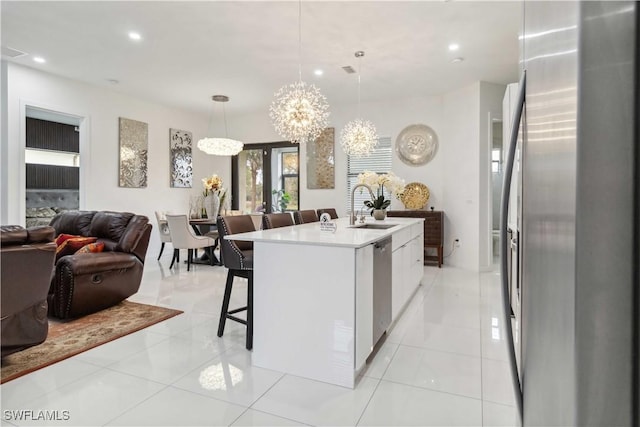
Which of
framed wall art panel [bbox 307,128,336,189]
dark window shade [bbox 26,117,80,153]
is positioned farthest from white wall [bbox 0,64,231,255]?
dark window shade [bbox 26,117,80,153]

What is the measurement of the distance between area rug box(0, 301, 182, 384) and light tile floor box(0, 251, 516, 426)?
4.2 inches

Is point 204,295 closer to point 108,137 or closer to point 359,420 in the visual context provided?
point 359,420

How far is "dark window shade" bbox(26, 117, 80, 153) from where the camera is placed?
762cm

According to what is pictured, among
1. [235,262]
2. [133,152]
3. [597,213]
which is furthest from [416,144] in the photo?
[597,213]

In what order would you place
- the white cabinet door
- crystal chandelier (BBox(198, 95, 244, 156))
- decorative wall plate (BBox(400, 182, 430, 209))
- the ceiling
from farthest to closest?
crystal chandelier (BBox(198, 95, 244, 156)) → decorative wall plate (BBox(400, 182, 430, 209)) → the ceiling → the white cabinet door

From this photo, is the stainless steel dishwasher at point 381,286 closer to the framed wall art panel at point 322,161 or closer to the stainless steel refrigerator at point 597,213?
the stainless steel refrigerator at point 597,213

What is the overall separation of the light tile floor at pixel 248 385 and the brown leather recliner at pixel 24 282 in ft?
0.88

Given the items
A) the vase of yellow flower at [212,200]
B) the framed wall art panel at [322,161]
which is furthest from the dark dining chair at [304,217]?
the vase of yellow flower at [212,200]

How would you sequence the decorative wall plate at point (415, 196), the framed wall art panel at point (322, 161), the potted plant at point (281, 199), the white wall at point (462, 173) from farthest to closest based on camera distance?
the potted plant at point (281, 199) → the framed wall art panel at point (322, 161) → the decorative wall plate at point (415, 196) → the white wall at point (462, 173)

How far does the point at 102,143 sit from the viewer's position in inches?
233

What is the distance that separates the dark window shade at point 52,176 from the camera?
7664mm

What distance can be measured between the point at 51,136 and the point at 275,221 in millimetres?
7521

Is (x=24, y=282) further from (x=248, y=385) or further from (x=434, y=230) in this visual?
(x=434, y=230)

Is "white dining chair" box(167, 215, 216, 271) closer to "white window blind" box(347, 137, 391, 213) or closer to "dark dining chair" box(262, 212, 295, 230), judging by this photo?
"dark dining chair" box(262, 212, 295, 230)
